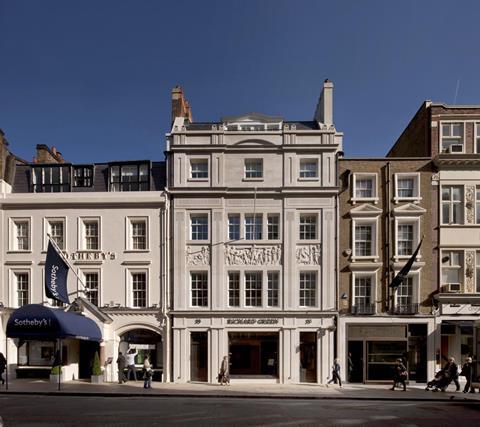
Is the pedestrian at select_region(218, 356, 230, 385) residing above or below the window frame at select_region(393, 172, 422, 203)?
below

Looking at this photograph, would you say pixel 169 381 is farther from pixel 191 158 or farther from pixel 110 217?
pixel 191 158

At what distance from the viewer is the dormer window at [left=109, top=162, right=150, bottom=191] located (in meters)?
27.2

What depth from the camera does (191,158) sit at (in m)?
26.6

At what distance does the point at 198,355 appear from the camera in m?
25.5

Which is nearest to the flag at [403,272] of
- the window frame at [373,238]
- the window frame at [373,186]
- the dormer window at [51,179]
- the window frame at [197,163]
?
the window frame at [373,238]

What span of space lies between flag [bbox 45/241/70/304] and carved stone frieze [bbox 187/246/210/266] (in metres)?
6.77

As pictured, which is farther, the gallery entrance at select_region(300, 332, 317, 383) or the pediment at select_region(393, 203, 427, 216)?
the pediment at select_region(393, 203, 427, 216)

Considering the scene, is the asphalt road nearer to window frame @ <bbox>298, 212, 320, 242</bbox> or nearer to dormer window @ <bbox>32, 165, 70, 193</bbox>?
window frame @ <bbox>298, 212, 320, 242</bbox>

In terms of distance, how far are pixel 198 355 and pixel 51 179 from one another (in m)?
13.9

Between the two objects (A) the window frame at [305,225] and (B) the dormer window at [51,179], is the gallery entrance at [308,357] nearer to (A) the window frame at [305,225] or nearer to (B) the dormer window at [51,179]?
(A) the window frame at [305,225]

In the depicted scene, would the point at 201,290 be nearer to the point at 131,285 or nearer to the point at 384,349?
the point at 131,285

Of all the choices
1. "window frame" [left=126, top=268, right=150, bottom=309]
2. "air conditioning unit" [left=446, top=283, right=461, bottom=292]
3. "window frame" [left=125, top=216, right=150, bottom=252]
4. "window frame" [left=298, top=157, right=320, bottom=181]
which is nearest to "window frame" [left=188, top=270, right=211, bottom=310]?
"window frame" [left=126, top=268, right=150, bottom=309]

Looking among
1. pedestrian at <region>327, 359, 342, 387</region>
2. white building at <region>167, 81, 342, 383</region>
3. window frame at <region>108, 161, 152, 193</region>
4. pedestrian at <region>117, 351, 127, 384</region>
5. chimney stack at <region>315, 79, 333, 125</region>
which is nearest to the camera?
pedestrian at <region>327, 359, 342, 387</region>

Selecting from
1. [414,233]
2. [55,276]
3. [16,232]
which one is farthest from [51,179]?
[414,233]
